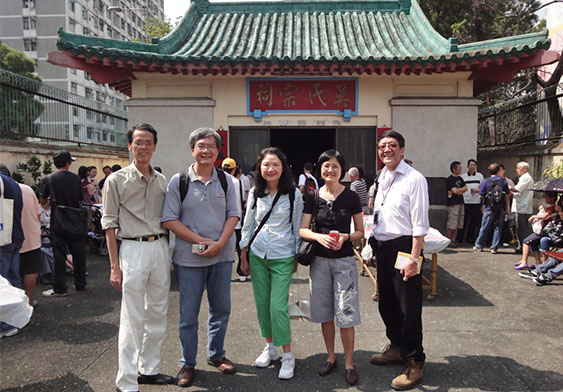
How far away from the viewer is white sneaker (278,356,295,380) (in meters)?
3.21

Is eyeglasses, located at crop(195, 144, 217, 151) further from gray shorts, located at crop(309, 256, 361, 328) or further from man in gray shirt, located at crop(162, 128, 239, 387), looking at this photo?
gray shorts, located at crop(309, 256, 361, 328)

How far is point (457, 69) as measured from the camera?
8062mm

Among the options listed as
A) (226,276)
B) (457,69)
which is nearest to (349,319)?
(226,276)

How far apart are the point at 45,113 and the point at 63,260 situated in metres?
6.26

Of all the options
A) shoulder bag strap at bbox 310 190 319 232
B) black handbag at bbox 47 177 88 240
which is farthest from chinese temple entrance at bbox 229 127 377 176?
shoulder bag strap at bbox 310 190 319 232

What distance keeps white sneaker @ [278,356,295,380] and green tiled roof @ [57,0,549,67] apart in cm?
606

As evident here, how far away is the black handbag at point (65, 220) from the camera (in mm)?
5449

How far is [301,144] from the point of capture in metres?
15.1

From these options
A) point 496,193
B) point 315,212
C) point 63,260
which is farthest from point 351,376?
point 496,193

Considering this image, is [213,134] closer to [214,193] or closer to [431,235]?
[214,193]

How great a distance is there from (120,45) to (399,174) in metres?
7.47

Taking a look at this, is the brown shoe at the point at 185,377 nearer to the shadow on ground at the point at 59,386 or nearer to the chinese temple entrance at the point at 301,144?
the shadow on ground at the point at 59,386

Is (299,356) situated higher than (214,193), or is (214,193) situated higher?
(214,193)

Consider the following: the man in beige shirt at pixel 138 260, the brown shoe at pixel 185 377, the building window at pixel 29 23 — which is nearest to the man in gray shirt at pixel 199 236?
the brown shoe at pixel 185 377
